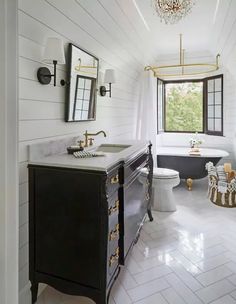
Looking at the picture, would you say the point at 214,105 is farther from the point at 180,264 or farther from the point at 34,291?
the point at 34,291

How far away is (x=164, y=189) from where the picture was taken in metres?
3.53

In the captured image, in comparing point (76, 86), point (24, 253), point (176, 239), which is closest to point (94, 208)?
point (24, 253)

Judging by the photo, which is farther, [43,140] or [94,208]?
[43,140]

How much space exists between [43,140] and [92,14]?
145cm

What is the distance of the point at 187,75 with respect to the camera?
541 centimetres

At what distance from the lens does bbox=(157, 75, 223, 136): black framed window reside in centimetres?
533

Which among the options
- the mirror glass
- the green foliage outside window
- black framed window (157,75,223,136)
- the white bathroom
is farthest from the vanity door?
the green foliage outside window

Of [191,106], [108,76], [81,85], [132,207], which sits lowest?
[132,207]

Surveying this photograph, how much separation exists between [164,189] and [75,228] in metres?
2.14

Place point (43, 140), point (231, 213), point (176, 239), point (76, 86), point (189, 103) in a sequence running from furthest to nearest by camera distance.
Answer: point (189, 103), point (231, 213), point (176, 239), point (76, 86), point (43, 140)

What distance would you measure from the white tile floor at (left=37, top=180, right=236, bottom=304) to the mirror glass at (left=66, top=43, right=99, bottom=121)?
4.69 feet

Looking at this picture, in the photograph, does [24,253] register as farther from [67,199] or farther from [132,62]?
[132,62]

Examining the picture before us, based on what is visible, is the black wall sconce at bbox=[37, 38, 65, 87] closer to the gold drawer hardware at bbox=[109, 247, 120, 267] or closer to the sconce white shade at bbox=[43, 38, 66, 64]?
the sconce white shade at bbox=[43, 38, 66, 64]

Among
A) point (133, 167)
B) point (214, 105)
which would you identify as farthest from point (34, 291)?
point (214, 105)
